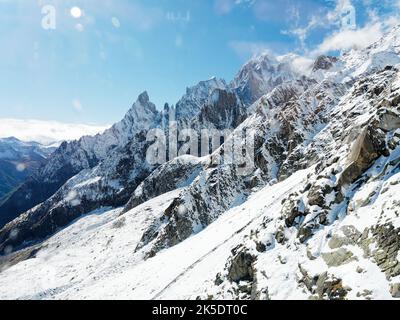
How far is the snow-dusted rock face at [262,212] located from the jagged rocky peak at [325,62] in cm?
85

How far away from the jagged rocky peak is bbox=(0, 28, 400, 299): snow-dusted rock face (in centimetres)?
85

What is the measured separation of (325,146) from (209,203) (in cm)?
2448

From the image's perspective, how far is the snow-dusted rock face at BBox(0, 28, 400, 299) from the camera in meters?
20.8

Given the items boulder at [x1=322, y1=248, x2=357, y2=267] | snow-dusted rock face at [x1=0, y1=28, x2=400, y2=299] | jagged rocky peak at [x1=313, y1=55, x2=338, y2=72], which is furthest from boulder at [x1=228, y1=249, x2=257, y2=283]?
jagged rocky peak at [x1=313, y1=55, x2=338, y2=72]

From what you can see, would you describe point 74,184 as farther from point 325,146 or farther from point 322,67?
point 325,146

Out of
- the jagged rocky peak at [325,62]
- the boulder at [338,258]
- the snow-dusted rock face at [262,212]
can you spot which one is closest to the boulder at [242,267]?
the snow-dusted rock face at [262,212]

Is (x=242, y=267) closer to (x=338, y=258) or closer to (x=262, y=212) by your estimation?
(x=338, y=258)

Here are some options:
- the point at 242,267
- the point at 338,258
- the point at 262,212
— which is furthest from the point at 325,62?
the point at 338,258

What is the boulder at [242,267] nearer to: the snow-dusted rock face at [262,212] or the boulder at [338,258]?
the snow-dusted rock face at [262,212]

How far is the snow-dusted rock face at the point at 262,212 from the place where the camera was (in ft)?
68.2

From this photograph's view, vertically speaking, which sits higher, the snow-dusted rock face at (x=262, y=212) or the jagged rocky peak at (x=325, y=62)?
the jagged rocky peak at (x=325, y=62)

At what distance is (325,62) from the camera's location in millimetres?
128750

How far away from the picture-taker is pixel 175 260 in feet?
149

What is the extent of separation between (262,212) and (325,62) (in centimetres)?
10329
